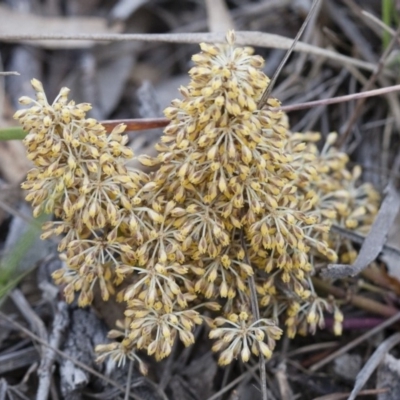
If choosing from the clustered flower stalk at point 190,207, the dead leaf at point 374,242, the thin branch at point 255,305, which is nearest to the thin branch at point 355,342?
the dead leaf at point 374,242

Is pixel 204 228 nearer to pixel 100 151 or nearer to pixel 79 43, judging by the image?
pixel 100 151

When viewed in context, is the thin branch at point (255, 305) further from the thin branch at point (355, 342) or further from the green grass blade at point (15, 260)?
the green grass blade at point (15, 260)

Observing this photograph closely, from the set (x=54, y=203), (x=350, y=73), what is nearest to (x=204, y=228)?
(x=54, y=203)

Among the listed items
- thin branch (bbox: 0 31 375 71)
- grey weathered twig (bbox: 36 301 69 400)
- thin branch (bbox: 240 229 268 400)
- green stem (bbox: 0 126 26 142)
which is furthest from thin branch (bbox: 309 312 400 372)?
green stem (bbox: 0 126 26 142)

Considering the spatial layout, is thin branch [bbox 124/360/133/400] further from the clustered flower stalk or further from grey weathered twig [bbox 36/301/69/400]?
grey weathered twig [bbox 36/301/69/400]

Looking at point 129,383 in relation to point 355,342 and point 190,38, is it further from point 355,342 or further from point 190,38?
point 190,38

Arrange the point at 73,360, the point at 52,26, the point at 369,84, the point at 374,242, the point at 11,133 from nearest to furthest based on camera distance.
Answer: the point at 11,133, the point at 73,360, the point at 374,242, the point at 369,84, the point at 52,26

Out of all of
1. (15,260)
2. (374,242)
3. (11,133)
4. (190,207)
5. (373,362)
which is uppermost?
(11,133)

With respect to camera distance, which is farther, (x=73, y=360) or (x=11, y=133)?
(x=73, y=360)

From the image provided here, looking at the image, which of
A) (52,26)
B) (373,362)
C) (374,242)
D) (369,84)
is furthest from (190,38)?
(373,362)
